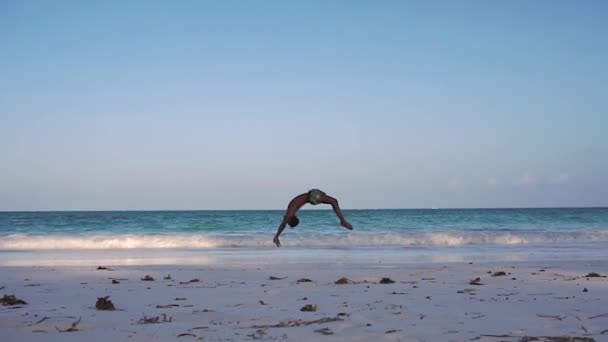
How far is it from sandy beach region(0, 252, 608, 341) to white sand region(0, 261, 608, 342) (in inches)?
0.6

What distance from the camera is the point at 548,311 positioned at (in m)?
8.89

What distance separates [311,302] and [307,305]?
0.81 m

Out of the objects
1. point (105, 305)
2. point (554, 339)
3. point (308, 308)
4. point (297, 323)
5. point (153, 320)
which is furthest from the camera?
point (105, 305)

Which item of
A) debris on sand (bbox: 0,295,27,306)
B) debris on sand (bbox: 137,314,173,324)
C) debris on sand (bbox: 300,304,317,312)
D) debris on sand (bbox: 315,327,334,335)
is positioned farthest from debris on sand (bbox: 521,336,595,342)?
debris on sand (bbox: 0,295,27,306)

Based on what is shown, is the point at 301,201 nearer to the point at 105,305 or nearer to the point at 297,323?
the point at 297,323

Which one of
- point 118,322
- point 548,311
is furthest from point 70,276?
point 548,311

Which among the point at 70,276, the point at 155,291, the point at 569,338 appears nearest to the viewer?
the point at 569,338

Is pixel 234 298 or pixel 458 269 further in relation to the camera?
pixel 458 269

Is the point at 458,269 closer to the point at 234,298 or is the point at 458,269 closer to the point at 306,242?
the point at 234,298

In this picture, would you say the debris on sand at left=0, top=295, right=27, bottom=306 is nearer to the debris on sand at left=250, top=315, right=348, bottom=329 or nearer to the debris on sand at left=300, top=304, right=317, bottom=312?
the debris on sand at left=250, top=315, right=348, bottom=329

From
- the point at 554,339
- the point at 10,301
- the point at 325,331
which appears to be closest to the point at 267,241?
the point at 10,301

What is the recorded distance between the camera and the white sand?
745 cm

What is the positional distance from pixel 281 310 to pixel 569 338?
3.78m

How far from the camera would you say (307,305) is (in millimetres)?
9148
